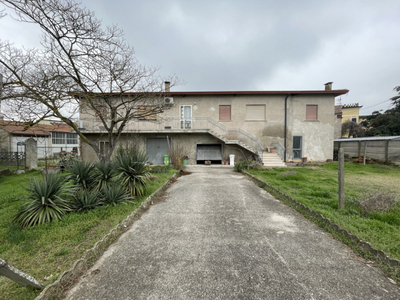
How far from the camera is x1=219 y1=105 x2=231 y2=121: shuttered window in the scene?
1606 centimetres

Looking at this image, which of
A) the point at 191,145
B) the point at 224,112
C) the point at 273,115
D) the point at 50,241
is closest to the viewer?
the point at 50,241

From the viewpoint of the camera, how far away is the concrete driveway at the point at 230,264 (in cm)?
221

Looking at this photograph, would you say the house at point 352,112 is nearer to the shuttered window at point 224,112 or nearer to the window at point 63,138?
the shuttered window at point 224,112

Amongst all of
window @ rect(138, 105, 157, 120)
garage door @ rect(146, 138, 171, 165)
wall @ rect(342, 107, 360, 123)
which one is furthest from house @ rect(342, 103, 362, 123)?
window @ rect(138, 105, 157, 120)

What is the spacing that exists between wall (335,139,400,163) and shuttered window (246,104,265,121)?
25.9 feet

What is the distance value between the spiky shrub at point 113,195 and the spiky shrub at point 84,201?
21 cm

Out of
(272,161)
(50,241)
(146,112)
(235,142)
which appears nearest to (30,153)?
(146,112)

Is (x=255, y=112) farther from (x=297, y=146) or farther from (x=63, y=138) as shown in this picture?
(x=63, y=138)

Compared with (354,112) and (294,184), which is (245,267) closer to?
(294,184)

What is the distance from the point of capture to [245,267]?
104 inches

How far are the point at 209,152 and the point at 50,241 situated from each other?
519 inches

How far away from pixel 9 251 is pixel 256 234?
414 centimetres

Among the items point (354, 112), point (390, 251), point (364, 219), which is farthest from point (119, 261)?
point (354, 112)

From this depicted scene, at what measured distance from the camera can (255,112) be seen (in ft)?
52.8
